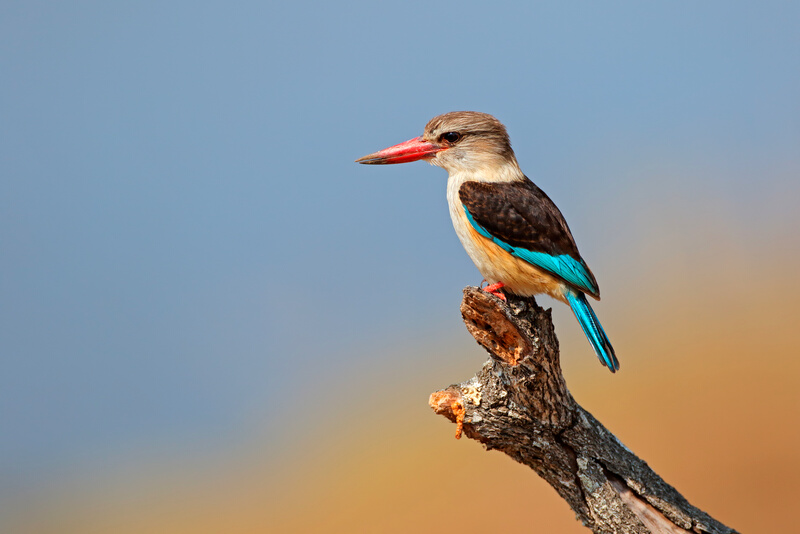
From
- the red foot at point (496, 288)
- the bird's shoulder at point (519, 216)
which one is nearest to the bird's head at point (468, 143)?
the bird's shoulder at point (519, 216)

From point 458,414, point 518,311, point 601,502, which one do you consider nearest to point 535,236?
point 518,311

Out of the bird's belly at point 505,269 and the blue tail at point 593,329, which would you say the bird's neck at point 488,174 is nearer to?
the bird's belly at point 505,269

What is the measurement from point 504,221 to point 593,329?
28.0 inches

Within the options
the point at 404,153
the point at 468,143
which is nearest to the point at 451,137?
the point at 468,143

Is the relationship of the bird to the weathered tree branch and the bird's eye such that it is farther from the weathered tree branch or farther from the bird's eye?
the weathered tree branch

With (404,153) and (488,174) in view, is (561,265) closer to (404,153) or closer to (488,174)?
(488,174)

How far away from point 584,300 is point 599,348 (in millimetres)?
295

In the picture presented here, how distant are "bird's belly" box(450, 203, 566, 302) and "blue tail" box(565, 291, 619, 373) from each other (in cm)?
8

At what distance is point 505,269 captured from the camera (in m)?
3.57

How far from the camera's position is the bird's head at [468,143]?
4.01m

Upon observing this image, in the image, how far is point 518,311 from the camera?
3.25 meters

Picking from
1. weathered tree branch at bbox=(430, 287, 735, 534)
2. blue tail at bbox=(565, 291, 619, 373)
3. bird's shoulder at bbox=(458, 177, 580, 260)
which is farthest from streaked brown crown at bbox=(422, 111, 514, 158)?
weathered tree branch at bbox=(430, 287, 735, 534)

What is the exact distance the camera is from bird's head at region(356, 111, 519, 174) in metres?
4.01

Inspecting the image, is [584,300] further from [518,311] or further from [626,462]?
[626,462]
